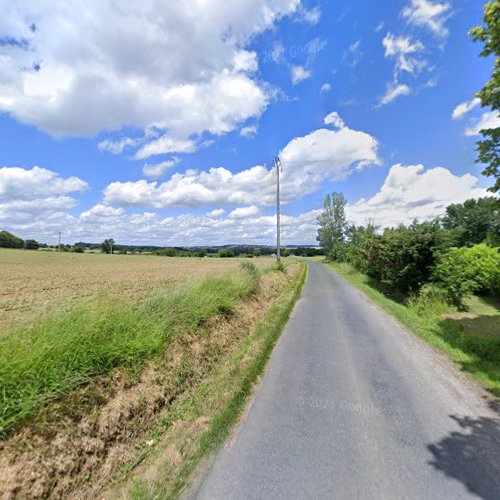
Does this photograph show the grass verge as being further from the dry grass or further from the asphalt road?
the dry grass

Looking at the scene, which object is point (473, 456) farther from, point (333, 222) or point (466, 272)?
point (333, 222)

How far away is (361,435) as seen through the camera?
3240 mm

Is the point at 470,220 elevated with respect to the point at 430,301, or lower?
elevated

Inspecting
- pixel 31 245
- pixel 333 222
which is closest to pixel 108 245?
pixel 31 245

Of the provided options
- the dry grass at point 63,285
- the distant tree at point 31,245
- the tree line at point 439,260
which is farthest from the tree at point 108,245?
the tree line at point 439,260

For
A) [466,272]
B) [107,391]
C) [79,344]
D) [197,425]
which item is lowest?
[197,425]

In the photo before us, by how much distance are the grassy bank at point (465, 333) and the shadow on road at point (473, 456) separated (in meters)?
1.41

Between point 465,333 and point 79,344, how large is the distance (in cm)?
1041

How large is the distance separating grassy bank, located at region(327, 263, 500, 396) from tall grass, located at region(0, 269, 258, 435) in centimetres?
604

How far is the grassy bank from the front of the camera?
521cm

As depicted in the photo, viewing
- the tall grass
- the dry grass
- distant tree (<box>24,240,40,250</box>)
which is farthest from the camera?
distant tree (<box>24,240,40,250</box>)

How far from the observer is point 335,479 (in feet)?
8.55

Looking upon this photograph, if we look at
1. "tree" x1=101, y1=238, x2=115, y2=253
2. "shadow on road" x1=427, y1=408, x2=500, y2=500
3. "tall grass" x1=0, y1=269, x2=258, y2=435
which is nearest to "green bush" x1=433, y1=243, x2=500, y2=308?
"shadow on road" x1=427, y1=408, x2=500, y2=500

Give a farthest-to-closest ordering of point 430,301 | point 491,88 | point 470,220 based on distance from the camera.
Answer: point 470,220
point 430,301
point 491,88
